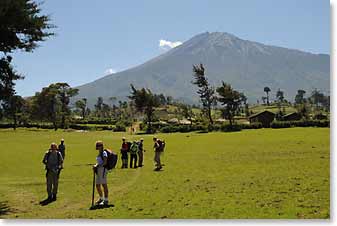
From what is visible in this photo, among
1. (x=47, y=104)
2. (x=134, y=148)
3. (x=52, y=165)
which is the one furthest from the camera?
(x=47, y=104)

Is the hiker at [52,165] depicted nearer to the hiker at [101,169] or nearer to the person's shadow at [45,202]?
the person's shadow at [45,202]

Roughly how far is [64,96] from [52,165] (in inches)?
3005

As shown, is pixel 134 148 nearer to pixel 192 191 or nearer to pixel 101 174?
pixel 192 191

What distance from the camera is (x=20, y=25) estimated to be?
505 inches

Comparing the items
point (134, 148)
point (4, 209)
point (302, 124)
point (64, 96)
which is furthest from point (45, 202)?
point (64, 96)

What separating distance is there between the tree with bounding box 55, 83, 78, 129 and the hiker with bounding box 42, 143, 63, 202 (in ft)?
228

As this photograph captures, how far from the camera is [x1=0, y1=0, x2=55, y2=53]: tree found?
40.0 feet

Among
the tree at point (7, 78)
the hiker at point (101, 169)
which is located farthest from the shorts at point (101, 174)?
the tree at point (7, 78)

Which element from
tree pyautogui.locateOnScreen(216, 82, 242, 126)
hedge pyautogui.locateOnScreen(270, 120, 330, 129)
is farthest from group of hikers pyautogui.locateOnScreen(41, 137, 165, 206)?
tree pyautogui.locateOnScreen(216, 82, 242, 126)

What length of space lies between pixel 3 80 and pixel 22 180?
248 inches

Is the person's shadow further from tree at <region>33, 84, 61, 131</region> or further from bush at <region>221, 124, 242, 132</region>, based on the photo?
tree at <region>33, 84, 61, 131</region>

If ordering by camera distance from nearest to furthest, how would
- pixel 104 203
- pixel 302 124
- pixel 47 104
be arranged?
pixel 104 203
pixel 302 124
pixel 47 104

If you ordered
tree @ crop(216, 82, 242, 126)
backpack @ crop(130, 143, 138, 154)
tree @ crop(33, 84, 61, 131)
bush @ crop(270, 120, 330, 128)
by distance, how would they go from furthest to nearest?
tree @ crop(33, 84, 61, 131), tree @ crop(216, 82, 242, 126), bush @ crop(270, 120, 330, 128), backpack @ crop(130, 143, 138, 154)

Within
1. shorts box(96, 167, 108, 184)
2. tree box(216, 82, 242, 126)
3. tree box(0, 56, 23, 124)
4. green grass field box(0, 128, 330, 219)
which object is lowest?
green grass field box(0, 128, 330, 219)
